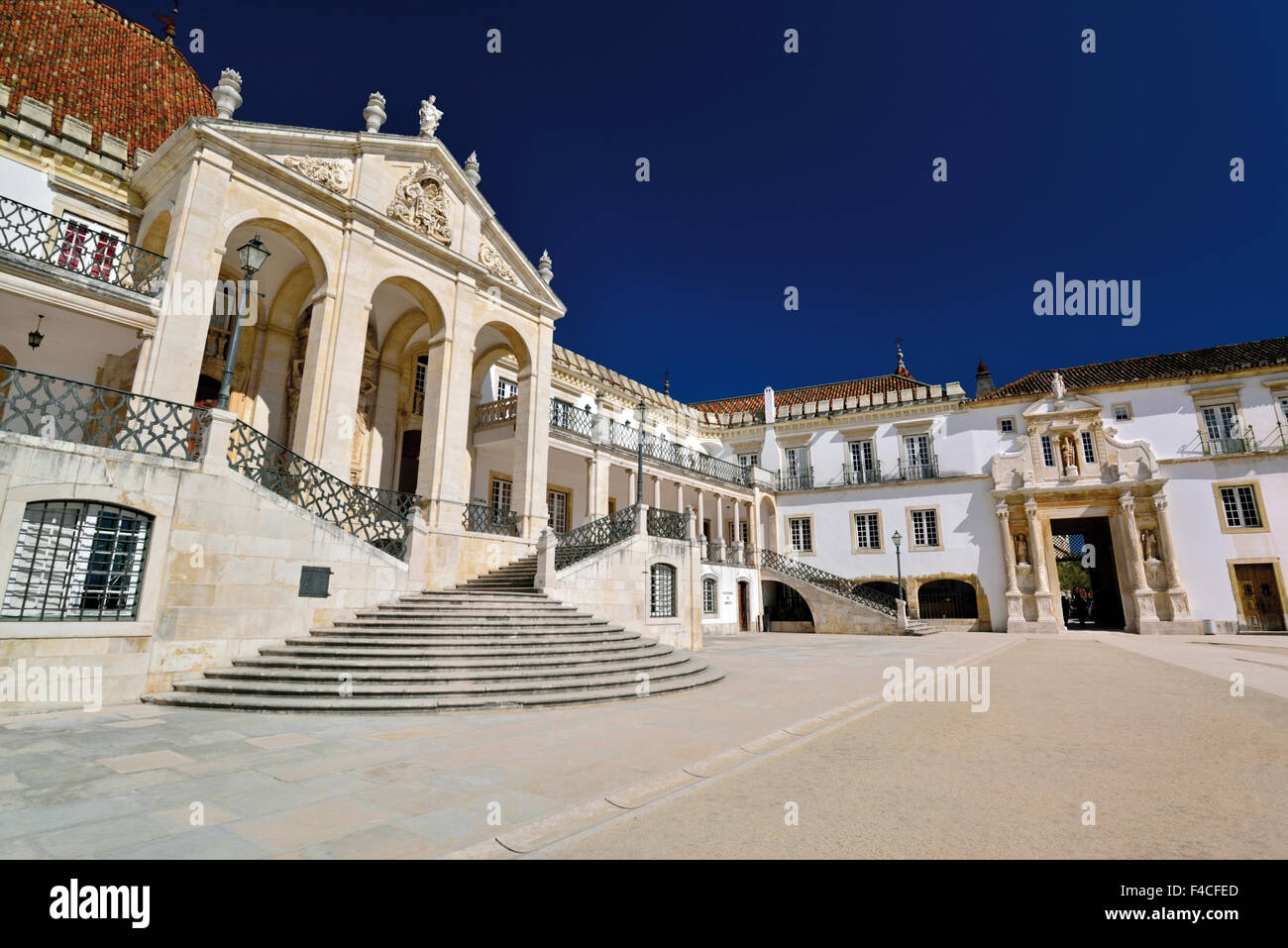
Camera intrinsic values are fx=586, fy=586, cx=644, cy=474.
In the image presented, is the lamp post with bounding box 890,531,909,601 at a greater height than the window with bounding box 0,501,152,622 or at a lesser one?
greater

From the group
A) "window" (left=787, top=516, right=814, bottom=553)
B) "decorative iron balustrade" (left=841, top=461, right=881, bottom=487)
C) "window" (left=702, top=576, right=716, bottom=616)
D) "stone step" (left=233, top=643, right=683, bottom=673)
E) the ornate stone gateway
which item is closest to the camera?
"stone step" (left=233, top=643, right=683, bottom=673)

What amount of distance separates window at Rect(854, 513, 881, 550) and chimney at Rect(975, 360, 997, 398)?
30.0 feet

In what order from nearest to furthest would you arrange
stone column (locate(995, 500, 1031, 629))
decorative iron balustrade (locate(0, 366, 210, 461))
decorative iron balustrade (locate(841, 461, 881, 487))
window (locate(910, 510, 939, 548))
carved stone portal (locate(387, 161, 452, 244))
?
decorative iron balustrade (locate(0, 366, 210, 461)), carved stone portal (locate(387, 161, 452, 244)), stone column (locate(995, 500, 1031, 629)), window (locate(910, 510, 939, 548)), decorative iron balustrade (locate(841, 461, 881, 487))

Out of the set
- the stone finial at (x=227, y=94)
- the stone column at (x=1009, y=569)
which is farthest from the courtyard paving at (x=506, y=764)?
the stone column at (x=1009, y=569)

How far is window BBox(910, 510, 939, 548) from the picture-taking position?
1139 inches

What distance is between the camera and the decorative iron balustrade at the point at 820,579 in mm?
27234

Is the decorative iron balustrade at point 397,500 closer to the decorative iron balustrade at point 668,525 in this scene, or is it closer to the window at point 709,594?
the decorative iron balustrade at point 668,525

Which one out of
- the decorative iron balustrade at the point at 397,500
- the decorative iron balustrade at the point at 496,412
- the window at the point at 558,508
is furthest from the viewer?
the window at the point at 558,508

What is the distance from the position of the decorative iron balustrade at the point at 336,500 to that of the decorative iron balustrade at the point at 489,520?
255 cm

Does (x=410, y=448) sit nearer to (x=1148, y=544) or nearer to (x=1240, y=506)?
(x=1148, y=544)

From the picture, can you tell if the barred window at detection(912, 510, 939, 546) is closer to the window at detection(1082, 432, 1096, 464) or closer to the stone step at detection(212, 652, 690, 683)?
the window at detection(1082, 432, 1096, 464)

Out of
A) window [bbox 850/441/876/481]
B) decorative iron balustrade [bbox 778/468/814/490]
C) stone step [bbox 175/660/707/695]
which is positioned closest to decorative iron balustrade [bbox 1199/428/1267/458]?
window [bbox 850/441/876/481]
